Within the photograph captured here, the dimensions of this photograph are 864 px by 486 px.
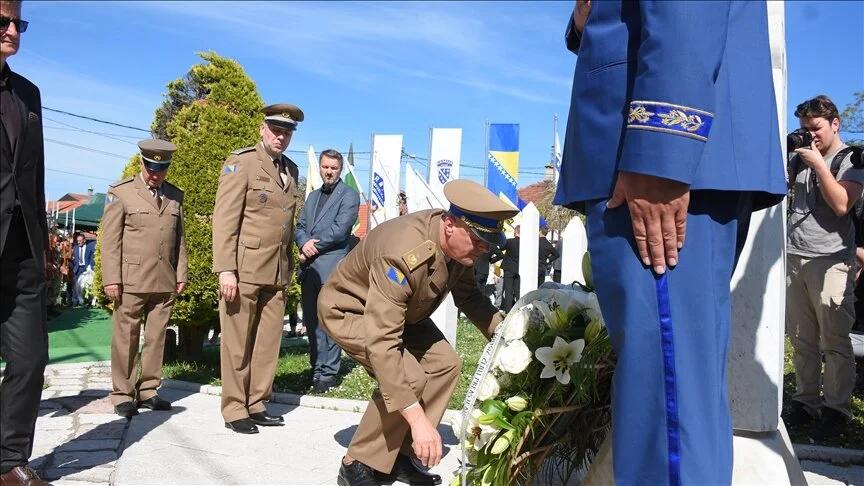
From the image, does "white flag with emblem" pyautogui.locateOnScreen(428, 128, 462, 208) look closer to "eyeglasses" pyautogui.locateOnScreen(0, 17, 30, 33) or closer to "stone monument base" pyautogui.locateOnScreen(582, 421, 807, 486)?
"eyeglasses" pyautogui.locateOnScreen(0, 17, 30, 33)

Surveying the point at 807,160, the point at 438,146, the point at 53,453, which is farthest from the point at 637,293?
the point at 438,146

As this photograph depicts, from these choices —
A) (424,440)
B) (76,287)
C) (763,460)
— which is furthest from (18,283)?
(76,287)

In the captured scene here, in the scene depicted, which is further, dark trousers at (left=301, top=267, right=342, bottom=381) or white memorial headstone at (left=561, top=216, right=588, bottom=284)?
dark trousers at (left=301, top=267, right=342, bottom=381)

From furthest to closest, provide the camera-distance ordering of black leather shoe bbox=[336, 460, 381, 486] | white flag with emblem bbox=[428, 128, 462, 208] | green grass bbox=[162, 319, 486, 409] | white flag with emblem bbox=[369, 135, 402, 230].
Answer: white flag with emblem bbox=[428, 128, 462, 208] → white flag with emblem bbox=[369, 135, 402, 230] → green grass bbox=[162, 319, 486, 409] → black leather shoe bbox=[336, 460, 381, 486]

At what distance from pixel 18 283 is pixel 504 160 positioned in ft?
48.5

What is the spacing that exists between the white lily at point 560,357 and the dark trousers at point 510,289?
32.5ft

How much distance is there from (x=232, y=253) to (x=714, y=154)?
12.4 feet

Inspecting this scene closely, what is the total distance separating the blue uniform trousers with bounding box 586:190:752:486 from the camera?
5.94 feet

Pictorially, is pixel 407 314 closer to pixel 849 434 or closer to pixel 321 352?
pixel 849 434

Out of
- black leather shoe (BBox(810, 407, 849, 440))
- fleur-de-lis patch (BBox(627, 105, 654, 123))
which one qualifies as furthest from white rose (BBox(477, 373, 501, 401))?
black leather shoe (BBox(810, 407, 849, 440))

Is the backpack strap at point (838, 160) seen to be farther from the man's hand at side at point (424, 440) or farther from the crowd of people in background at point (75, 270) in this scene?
the crowd of people in background at point (75, 270)

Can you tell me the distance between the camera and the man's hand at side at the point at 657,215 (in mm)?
1772

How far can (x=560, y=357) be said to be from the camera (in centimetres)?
277

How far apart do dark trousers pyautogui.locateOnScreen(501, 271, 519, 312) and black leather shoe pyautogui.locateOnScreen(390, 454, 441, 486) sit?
8866mm
